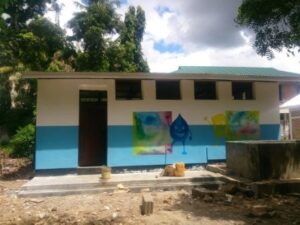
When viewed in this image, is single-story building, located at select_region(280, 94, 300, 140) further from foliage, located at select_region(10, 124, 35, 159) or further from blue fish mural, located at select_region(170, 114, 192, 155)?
foliage, located at select_region(10, 124, 35, 159)

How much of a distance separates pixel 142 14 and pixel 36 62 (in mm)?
9634

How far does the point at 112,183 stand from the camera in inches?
416

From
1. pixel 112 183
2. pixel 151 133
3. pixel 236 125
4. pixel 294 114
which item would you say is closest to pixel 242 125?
pixel 236 125

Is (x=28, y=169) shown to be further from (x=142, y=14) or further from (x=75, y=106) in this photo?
(x=142, y=14)

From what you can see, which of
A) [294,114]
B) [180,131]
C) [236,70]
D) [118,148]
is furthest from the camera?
[236,70]

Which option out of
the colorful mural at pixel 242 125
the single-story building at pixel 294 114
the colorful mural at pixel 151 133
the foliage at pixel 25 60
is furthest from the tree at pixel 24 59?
the single-story building at pixel 294 114

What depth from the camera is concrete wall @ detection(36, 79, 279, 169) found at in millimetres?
12328

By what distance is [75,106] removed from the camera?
1260 cm

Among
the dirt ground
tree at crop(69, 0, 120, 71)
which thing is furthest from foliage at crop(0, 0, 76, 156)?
the dirt ground

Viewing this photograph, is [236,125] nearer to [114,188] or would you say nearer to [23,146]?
[114,188]

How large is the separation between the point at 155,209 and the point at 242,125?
6.75 metres

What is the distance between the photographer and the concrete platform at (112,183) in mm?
10148

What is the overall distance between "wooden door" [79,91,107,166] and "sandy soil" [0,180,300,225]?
341 centimetres

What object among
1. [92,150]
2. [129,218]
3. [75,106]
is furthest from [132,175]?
[129,218]
